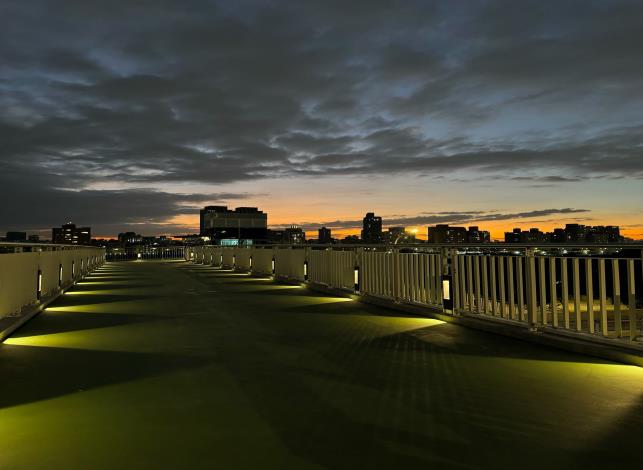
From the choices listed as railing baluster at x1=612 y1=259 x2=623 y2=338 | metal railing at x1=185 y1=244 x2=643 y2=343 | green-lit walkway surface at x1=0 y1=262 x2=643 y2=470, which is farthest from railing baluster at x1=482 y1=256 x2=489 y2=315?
railing baluster at x1=612 y1=259 x2=623 y2=338

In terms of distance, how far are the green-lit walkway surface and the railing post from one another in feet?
1.42

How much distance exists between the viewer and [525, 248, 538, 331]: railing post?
294 inches

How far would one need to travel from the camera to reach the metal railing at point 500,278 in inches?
255

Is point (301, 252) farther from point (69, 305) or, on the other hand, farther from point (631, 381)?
point (631, 381)

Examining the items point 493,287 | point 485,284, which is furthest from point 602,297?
point 485,284

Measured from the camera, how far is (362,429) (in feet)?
12.6

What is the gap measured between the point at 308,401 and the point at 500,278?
15.7 feet

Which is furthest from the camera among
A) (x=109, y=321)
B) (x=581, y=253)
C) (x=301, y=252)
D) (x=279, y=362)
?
(x=301, y=252)

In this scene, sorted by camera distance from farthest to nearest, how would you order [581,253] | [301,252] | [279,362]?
[301,252], [581,253], [279,362]

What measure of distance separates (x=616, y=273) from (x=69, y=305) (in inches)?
437

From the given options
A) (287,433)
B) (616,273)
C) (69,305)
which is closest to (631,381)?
(616,273)

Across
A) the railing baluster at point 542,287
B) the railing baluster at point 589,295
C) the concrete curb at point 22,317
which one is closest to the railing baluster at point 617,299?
the railing baluster at point 589,295

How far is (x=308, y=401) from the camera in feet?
14.9

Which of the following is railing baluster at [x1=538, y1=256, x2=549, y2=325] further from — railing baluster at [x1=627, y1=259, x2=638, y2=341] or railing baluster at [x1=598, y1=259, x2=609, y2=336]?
railing baluster at [x1=627, y1=259, x2=638, y2=341]
